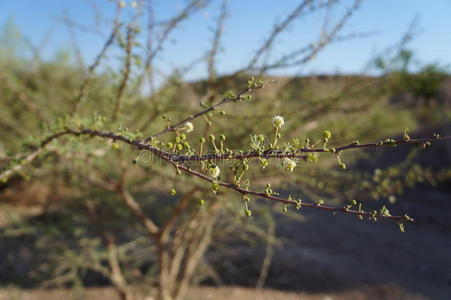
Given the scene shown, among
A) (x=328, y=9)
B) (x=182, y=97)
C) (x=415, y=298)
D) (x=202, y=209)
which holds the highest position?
(x=328, y=9)

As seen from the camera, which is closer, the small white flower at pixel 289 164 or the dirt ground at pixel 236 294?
the small white flower at pixel 289 164

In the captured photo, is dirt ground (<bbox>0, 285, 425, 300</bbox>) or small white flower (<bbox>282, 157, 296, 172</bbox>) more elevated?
small white flower (<bbox>282, 157, 296, 172</bbox>)

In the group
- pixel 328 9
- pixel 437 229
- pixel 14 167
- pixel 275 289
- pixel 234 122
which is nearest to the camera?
pixel 14 167

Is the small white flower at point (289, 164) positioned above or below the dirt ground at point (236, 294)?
above

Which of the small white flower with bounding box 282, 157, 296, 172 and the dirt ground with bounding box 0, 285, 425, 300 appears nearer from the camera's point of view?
the small white flower with bounding box 282, 157, 296, 172

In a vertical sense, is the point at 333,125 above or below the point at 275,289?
Answer: above

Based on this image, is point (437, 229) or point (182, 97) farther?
point (437, 229)

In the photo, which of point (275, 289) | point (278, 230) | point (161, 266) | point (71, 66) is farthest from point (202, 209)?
point (71, 66)

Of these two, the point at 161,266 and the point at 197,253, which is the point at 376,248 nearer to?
the point at 197,253

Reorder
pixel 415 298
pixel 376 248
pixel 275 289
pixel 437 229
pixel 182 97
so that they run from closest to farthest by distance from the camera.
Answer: pixel 182 97, pixel 415 298, pixel 275 289, pixel 376 248, pixel 437 229

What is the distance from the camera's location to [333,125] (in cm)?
325

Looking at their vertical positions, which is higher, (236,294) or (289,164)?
(289,164)

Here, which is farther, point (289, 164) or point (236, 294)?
point (236, 294)

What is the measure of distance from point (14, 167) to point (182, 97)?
2.39 metres
